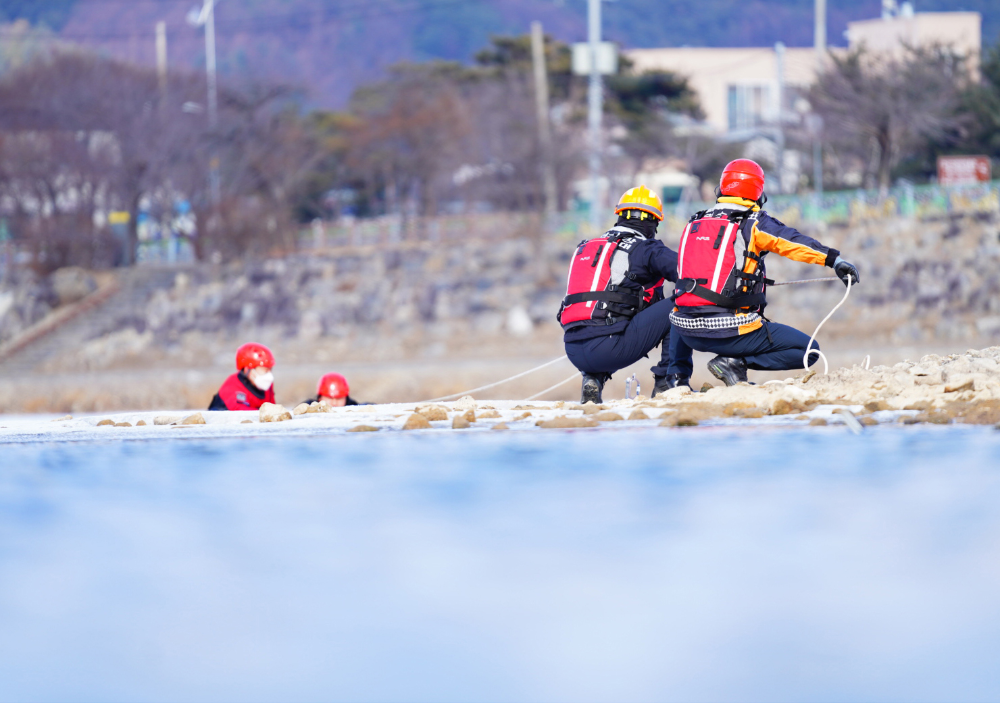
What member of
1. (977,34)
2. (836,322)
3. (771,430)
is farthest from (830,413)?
(977,34)

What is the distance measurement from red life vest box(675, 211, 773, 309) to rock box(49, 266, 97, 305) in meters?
27.0

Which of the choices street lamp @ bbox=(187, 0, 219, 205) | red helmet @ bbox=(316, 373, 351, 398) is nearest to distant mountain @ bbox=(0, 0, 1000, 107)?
street lamp @ bbox=(187, 0, 219, 205)

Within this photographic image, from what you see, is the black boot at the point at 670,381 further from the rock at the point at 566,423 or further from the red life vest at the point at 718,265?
the rock at the point at 566,423

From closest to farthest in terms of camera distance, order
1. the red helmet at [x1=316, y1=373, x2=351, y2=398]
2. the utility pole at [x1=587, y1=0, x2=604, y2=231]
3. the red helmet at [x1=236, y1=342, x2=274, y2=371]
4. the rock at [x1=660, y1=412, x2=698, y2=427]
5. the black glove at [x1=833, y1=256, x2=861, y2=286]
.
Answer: the rock at [x1=660, y1=412, x2=698, y2=427], the black glove at [x1=833, y1=256, x2=861, y2=286], the red helmet at [x1=236, y1=342, x2=274, y2=371], the red helmet at [x1=316, y1=373, x2=351, y2=398], the utility pole at [x1=587, y1=0, x2=604, y2=231]

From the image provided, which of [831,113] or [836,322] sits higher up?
[831,113]

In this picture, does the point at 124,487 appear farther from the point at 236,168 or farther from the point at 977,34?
the point at 977,34

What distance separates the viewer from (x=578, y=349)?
716cm

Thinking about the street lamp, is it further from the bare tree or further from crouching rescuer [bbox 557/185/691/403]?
crouching rescuer [bbox 557/185/691/403]

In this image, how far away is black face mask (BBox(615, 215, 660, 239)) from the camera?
7.16m

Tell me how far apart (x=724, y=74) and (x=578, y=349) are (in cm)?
5901

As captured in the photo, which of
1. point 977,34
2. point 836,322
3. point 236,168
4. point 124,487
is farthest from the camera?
point 977,34

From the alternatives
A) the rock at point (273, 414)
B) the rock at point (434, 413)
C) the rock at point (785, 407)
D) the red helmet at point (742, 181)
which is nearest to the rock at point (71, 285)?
the rock at point (273, 414)

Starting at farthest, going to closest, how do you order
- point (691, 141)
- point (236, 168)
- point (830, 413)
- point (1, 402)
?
point (691, 141) < point (236, 168) < point (1, 402) < point (830, 413)

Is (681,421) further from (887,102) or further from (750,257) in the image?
(887,102)
